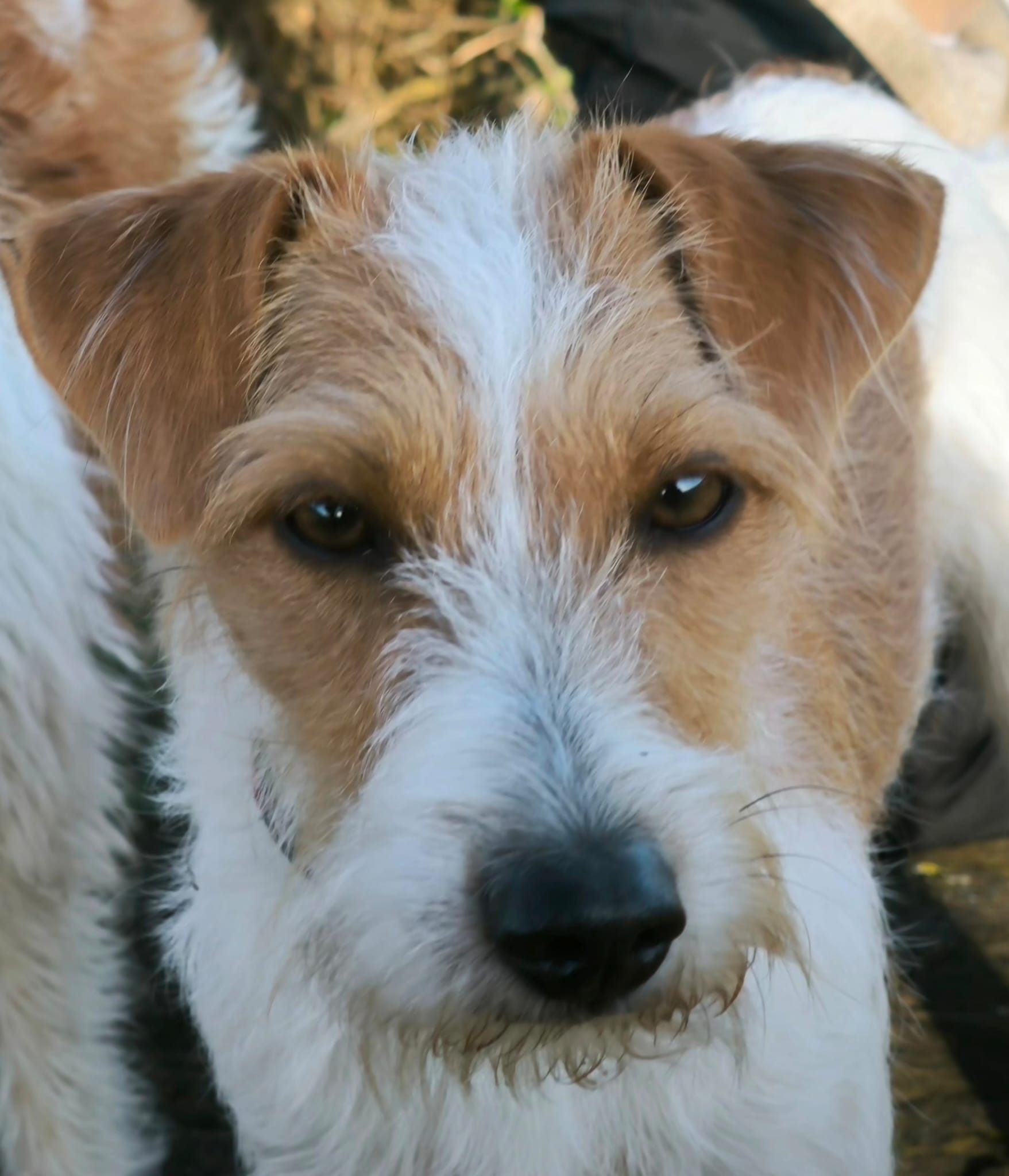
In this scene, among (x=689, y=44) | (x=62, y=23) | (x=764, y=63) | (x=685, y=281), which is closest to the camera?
(x=685, y=281)

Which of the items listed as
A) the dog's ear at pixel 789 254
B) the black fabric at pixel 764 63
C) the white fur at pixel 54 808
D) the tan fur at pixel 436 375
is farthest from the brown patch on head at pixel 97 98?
the dog's ear at pixel 789 254

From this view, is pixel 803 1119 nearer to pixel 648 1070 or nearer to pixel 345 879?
pixel 648 1070

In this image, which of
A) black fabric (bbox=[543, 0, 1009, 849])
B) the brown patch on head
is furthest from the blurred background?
the brown patch on head

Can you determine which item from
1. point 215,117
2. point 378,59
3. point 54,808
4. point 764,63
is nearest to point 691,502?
point 54,808

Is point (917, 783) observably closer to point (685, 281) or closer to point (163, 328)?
point (685, 281)

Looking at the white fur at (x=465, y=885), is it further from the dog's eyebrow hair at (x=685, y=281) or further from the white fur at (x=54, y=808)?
the white fur at (x=54, y=808)

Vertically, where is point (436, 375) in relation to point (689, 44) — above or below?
below

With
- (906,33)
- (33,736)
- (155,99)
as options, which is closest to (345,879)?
(33,736)
